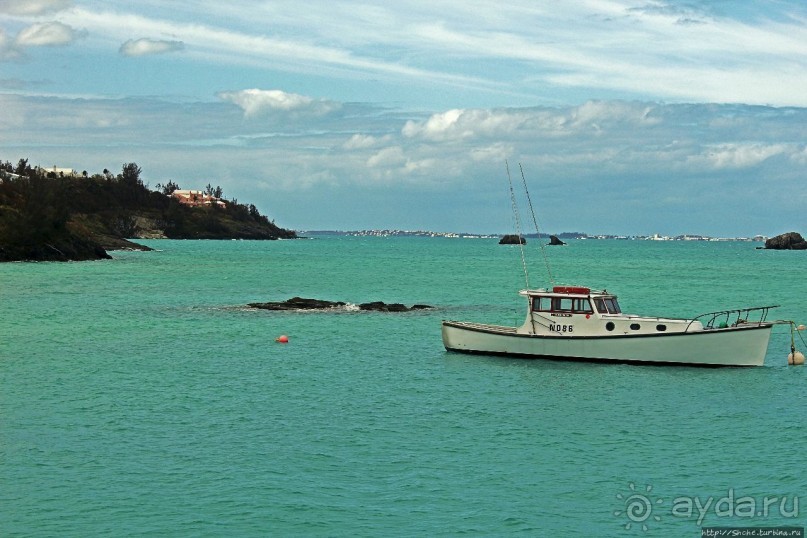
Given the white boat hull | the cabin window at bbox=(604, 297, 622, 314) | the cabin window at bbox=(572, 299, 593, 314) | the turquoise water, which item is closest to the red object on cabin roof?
the cabin window at bbox=(572, 299, 593, 314)

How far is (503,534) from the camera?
1925 centimetres

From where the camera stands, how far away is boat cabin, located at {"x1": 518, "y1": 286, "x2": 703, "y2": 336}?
38.8 m

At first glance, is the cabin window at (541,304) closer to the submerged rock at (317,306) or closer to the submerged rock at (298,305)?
the submerged rock at (317,306)

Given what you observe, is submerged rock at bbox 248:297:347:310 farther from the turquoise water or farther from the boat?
the boat

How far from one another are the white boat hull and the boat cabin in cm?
35

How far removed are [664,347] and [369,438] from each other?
1645 centimetres

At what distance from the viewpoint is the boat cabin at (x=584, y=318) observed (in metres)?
38.8

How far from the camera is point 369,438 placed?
26719mm

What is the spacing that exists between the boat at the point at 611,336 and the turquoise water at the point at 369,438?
65 cm

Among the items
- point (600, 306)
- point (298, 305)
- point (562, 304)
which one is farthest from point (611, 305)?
point (298, 305)

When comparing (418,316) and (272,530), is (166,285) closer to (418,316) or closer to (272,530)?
(418,316)

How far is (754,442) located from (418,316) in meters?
36.0

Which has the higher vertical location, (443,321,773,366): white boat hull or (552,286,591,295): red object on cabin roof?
(552,286,591,295): red object on cabin roof

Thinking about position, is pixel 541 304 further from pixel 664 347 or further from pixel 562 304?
pixel 664 347
